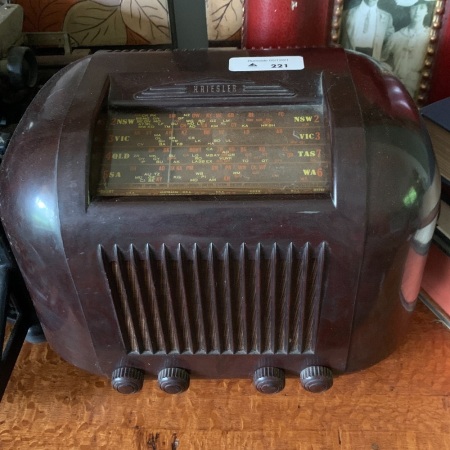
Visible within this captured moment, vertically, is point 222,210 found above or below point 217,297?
above

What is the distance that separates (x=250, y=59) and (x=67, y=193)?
0.27 metres

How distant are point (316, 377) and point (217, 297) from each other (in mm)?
161

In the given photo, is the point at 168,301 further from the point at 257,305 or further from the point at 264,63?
the point at 264,63

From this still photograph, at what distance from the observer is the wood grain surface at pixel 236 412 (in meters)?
0.71

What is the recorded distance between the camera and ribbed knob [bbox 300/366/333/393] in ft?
2.27

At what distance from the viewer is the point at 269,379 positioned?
2.29ft

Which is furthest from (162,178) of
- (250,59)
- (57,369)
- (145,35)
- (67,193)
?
(145,35)

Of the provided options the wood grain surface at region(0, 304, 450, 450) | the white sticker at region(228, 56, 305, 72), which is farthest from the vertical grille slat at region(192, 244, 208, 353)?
the white sticker at region(228, 56, 305, 72)

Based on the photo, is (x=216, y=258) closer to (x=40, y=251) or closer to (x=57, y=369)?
(x=40, y=251)

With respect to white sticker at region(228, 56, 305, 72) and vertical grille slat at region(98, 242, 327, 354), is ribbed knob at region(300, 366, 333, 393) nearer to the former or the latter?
vertical grille slat at region(98, 242, 327, 354)

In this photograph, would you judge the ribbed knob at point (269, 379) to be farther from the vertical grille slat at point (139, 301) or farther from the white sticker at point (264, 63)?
the white sticker at point (264, 63)

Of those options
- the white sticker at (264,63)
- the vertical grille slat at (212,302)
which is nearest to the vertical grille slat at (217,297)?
the vertical grille slat at (212,302)

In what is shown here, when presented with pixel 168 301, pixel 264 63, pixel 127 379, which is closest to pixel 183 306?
pixel 168 301

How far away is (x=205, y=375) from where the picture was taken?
2.42 feet
